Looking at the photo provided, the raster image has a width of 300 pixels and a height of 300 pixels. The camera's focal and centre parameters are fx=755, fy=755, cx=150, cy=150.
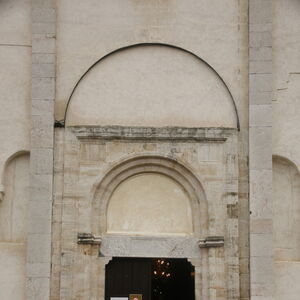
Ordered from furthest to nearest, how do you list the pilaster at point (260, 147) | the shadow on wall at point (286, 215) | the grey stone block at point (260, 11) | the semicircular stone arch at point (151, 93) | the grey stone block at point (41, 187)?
1. the grey stone block at point (260, 11)
2. the semicircular stone arch at point (151, 93)
3. the shadow on wall at point (286, 215)
4. the grey stone block at point (41, 187)
5. the pilaster at point (260, 147)

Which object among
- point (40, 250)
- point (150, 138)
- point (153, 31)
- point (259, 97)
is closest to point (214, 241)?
point (150, 138)

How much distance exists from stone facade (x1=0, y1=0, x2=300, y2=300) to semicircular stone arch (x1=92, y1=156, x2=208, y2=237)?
2cm

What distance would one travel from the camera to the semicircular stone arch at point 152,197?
12.7 m

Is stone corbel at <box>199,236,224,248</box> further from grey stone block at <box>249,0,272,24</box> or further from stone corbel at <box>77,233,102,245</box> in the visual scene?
grey stone block at <box>249,0,272,24</box>

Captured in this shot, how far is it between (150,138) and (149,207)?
120 centimetres

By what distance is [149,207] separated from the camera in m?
12.9

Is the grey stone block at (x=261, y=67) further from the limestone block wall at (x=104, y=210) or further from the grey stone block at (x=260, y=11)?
the limestone block wall at (x=104, y=210)

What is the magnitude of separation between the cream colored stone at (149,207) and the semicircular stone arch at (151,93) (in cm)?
103

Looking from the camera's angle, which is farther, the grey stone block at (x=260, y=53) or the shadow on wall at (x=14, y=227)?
the grey stone block at (x=260, y=53)

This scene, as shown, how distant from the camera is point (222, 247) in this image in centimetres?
1245

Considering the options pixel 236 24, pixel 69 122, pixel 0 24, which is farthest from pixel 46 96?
pixel 236 24

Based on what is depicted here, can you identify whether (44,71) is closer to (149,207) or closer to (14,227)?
(14,227)

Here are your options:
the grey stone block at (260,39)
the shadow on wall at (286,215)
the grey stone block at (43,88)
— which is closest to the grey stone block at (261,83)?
the grey stone block at (260,39)

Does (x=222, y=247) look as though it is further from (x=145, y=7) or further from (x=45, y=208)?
(x=145, y=7)
